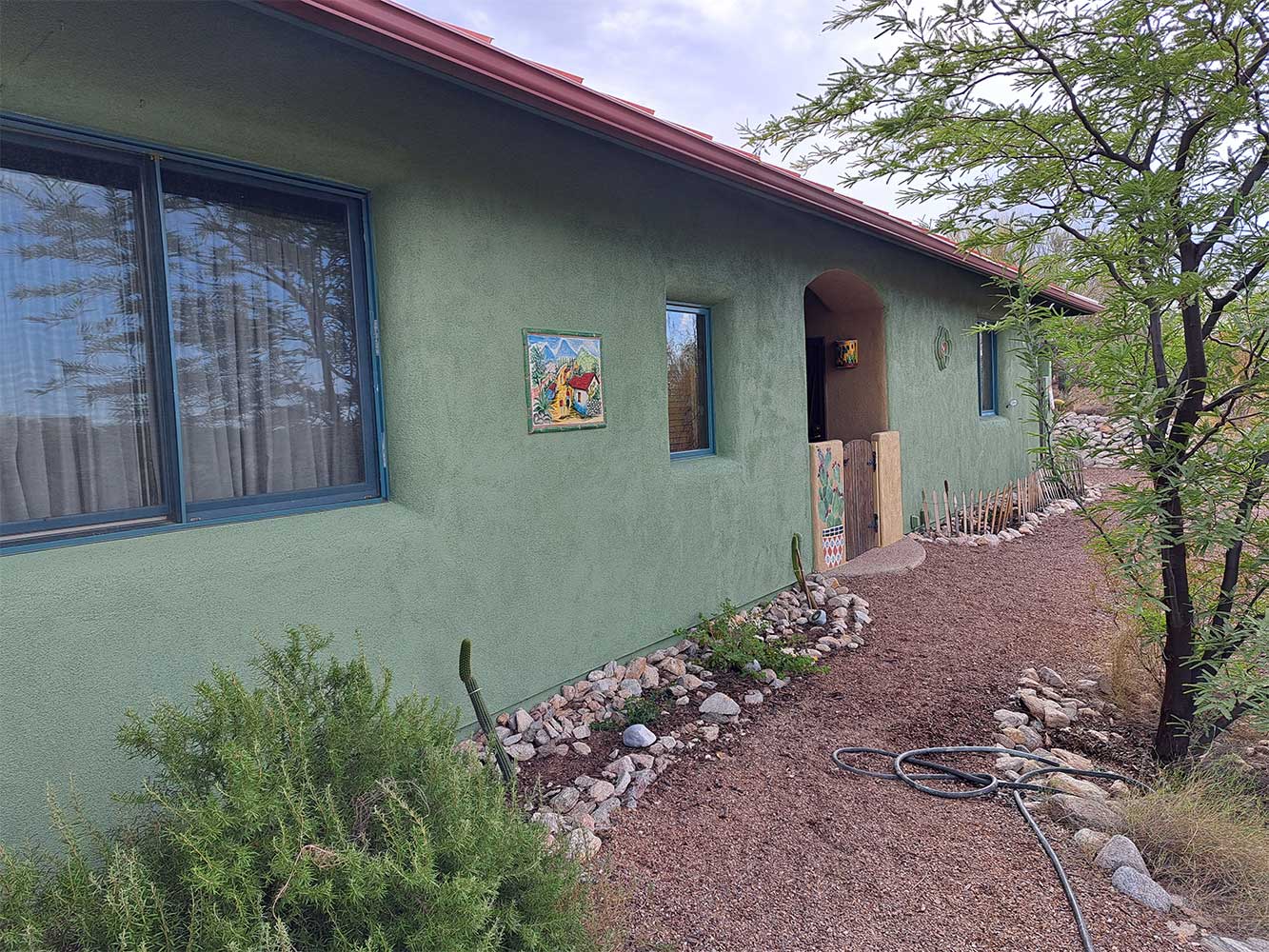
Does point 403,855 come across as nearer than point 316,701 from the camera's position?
Yes

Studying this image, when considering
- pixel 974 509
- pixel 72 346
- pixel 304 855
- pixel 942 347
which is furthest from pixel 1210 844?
pixel 942 347

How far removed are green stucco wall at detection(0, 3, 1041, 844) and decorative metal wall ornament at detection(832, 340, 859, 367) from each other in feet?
7.70

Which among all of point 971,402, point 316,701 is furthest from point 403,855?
point 971,402

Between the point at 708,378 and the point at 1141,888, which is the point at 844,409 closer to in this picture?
the point at 708,378

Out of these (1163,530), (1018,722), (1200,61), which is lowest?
(1018,722)

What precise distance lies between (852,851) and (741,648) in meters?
2.15

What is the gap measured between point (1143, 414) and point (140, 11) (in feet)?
13.7

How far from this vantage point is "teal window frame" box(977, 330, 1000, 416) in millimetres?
11430

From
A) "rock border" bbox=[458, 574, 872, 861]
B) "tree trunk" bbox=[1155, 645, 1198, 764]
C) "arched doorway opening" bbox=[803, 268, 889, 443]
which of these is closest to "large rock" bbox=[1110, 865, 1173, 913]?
"tree trunk" bbox=[1155, 645, 1198, 764]

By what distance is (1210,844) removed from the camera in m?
2.84

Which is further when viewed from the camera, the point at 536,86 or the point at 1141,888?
the point at 536,86

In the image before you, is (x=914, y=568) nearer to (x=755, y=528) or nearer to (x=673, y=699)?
(x=755, y=528)

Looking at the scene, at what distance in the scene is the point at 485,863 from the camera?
206 centimetres

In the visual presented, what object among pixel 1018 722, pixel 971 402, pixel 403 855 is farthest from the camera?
pixel 971 402
